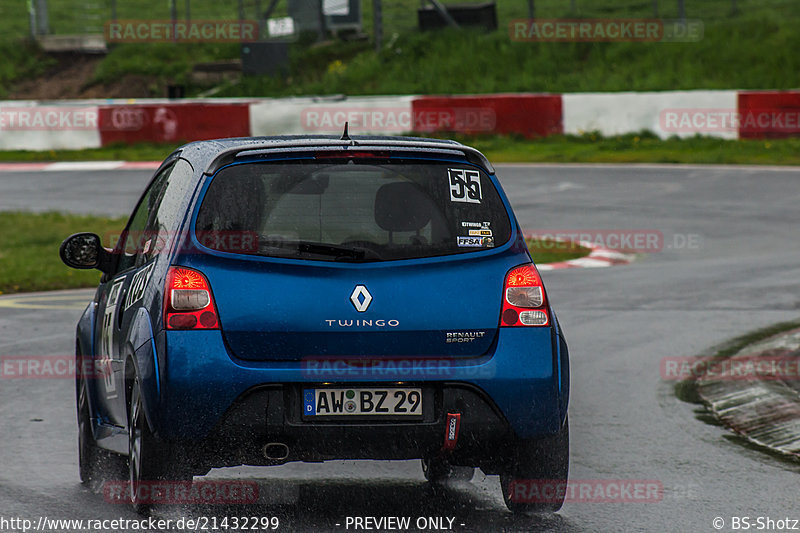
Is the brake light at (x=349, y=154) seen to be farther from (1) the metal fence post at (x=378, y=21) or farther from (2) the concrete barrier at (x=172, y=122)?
(1) the metal fence post at (x=378, y=21)

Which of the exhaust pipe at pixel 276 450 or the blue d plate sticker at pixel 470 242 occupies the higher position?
the blue d plate sticker at pixel 470 242

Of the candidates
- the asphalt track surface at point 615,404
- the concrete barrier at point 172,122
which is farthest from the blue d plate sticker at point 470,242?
the concrete barrier at point 172,122

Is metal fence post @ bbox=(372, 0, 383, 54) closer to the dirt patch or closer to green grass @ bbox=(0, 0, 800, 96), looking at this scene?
green grass @ bbox=(0, 0, 800, 96)

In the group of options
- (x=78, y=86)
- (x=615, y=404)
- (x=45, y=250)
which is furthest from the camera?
A: (x=78, y=86)

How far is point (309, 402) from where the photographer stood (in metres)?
5.48

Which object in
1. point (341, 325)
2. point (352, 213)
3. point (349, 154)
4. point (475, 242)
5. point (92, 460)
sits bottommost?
point (92, 460)

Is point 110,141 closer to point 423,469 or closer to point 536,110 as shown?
point 536,110

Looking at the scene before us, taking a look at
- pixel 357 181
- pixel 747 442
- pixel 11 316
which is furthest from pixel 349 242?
pixel 11 316

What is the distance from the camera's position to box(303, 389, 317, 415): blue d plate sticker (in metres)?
5.48

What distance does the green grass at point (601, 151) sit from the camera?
2616cm

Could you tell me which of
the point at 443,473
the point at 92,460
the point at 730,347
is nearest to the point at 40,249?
the point at 730,347

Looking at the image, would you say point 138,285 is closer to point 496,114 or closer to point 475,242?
point 475,242

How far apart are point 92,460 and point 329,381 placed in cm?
191

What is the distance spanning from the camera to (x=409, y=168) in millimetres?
5875
